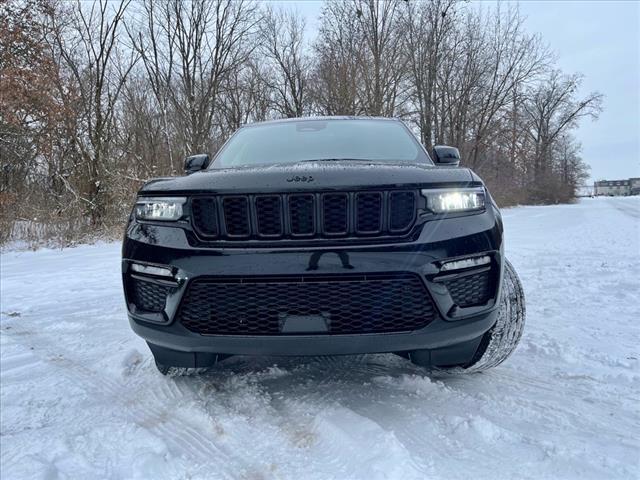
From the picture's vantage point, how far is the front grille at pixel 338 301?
6.11ft

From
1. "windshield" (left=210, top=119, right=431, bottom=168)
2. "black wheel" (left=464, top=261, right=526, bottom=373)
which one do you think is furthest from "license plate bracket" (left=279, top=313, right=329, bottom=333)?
"windshield" (left=210, top=119, right=431, bottom=168)

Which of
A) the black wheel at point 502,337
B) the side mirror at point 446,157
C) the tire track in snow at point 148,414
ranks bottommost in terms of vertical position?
the tire track in snow at point 148,414

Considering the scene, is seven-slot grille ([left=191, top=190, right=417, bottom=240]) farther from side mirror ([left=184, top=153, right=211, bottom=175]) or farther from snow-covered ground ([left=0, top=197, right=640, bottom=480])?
side mirror ([left=184, top=153, right=211, bottom=175])

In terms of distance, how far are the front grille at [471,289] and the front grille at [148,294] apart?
1288 mm

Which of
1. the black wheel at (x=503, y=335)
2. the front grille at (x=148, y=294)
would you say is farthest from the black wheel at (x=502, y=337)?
the front grille at (x=148, y=294)

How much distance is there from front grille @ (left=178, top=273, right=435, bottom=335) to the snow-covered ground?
17.8 inches

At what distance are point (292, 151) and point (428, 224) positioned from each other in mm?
1396

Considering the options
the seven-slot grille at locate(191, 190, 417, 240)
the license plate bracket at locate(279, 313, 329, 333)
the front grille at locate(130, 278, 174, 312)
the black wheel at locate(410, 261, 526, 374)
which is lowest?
the black wheel at locate(410, 261, 526, 374)

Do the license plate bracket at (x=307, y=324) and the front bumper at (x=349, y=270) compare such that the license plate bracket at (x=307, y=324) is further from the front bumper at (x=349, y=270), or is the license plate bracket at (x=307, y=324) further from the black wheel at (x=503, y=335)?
the black wheel at (x=503, y=335)

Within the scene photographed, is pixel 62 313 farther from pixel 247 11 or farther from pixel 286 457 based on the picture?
pixel 247 11

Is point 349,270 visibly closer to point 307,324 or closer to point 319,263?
point 319,263

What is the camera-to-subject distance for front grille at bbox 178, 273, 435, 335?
6.11 ft

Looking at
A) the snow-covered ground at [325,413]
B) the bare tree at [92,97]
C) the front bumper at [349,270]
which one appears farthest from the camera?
the bare tree at [92,97]

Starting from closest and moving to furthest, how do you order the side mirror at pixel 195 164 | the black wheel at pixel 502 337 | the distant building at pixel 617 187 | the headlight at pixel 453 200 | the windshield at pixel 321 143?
the headlight at pixel 453 200 → the black wheel at pixel 502 337 → the windshield at pixel 321 143 → the side mirror at pixel 195 164 → the distant building at pixel 617 187
